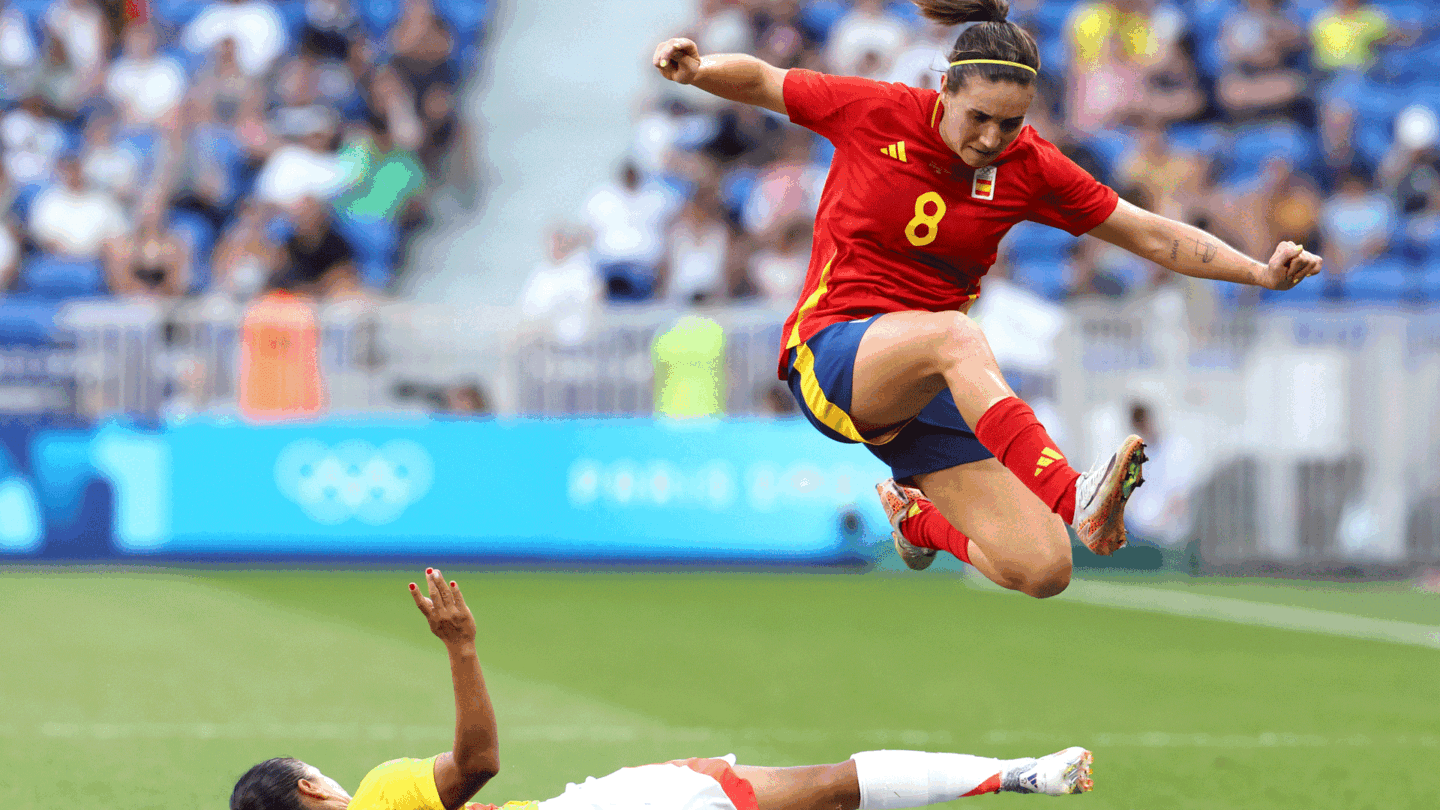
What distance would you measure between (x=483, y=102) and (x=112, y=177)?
4341 mm

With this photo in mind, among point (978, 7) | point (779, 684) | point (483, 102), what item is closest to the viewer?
point (978, 7)

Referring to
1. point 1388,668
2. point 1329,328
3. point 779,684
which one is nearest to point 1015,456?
point 779,684

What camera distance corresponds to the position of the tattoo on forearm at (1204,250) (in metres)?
5.33

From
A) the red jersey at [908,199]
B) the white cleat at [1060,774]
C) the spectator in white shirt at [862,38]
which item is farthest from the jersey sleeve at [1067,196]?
the spectator in white shirt at [862,38]

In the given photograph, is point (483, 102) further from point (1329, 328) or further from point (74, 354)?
point (1329, 328)

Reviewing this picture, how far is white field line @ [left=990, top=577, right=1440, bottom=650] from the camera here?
10.6 metres

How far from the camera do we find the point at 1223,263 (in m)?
5.30

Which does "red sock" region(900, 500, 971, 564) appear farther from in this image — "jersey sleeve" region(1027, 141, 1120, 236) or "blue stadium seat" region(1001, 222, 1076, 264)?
"blue stadium seat" region(1001, 222, 1076, 264)

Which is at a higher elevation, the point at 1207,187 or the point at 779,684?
the point at 1207,187

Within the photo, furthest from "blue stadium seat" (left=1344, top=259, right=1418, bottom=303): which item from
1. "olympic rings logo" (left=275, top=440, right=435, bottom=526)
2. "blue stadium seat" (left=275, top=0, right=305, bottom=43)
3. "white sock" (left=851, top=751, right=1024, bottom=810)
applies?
"white sock" (left=851, top=751, right=1024, bottom=810)

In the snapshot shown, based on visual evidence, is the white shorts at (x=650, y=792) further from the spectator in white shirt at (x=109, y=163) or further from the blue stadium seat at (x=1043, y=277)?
the spectator in white shirt at (x=109, y=163)

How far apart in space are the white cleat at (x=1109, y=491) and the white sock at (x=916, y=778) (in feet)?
3.09

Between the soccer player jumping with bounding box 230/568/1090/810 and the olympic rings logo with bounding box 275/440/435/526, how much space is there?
9.48 metres

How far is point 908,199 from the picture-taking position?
5281mm
